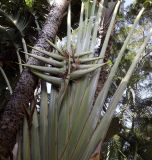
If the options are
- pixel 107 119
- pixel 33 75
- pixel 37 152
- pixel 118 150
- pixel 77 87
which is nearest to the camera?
pixel 37 152

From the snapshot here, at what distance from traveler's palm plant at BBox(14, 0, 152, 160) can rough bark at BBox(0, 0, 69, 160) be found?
129 mm

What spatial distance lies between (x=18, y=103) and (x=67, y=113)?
57cm

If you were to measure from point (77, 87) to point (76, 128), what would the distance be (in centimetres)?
43

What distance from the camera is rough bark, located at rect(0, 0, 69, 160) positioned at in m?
2.72

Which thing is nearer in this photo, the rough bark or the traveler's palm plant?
the traveler's palm plant

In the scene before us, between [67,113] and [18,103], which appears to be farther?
[18,103]

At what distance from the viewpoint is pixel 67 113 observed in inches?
105

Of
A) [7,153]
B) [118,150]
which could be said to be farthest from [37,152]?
[118,150]

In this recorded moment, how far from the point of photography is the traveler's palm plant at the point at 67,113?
2.49m

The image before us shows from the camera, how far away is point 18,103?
9.88ft

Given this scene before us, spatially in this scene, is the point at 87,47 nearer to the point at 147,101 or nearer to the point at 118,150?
the point at 118,150

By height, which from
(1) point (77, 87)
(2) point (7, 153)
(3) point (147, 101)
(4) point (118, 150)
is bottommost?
(4) point (118, 150)

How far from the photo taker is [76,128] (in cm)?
260

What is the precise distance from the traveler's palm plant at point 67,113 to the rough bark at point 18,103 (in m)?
0.13
